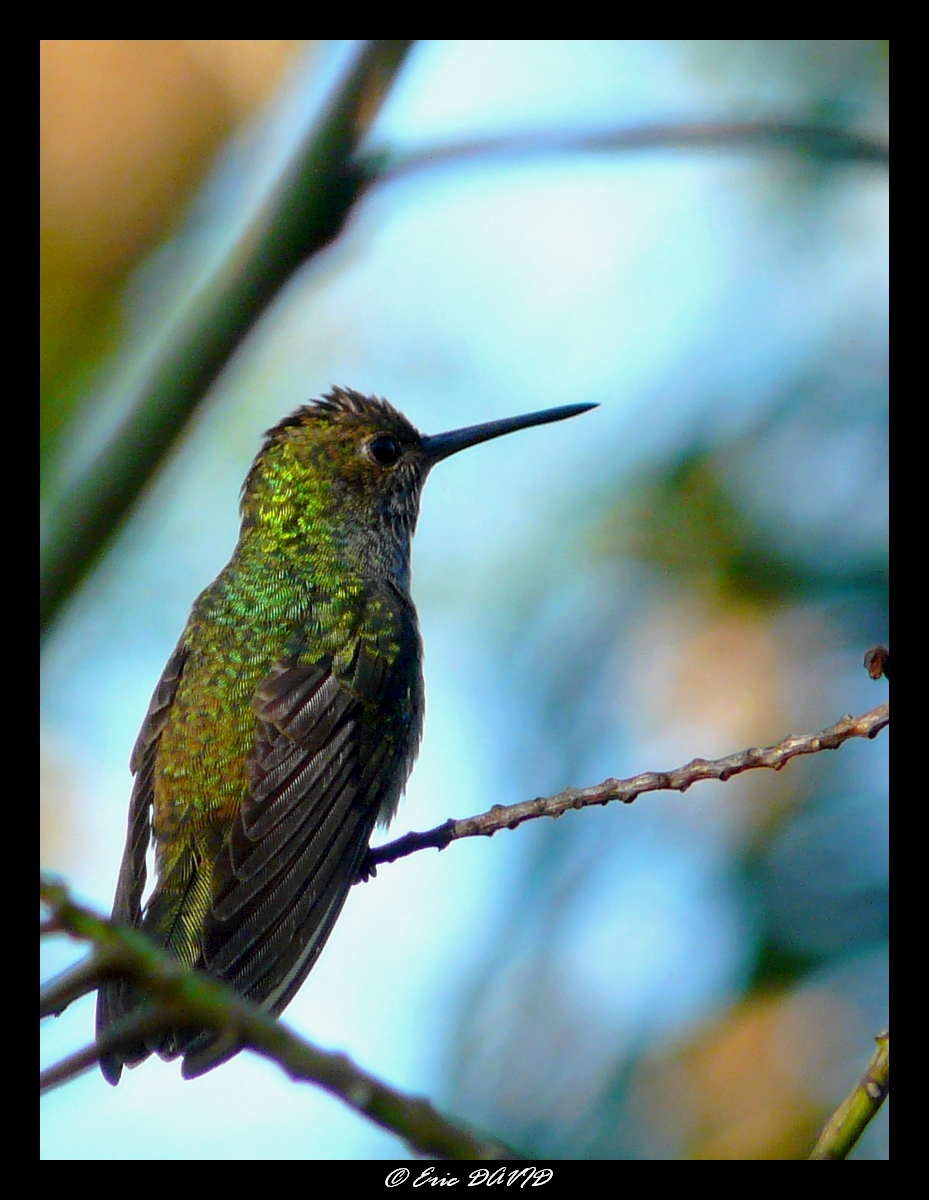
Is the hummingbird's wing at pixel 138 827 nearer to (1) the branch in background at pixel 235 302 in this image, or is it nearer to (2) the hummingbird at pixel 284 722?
(2) the hummingbird at pixel 284 722

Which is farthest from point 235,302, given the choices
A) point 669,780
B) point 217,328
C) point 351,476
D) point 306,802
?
point 351,476

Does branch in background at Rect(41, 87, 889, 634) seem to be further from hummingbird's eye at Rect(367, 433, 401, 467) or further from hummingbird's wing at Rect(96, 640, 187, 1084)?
hummingbird's eye at Rect(367, 433, 401, 467)

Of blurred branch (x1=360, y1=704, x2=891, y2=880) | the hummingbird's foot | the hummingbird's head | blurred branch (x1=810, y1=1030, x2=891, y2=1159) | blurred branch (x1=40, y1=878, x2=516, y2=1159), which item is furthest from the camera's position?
the hummingbird's head

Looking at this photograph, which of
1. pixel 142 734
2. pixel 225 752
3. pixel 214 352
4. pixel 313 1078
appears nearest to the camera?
pixel 313 1078

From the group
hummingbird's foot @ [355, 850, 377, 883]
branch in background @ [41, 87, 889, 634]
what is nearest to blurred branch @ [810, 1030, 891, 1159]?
branch in background @ [41, 87, 889, 634]
